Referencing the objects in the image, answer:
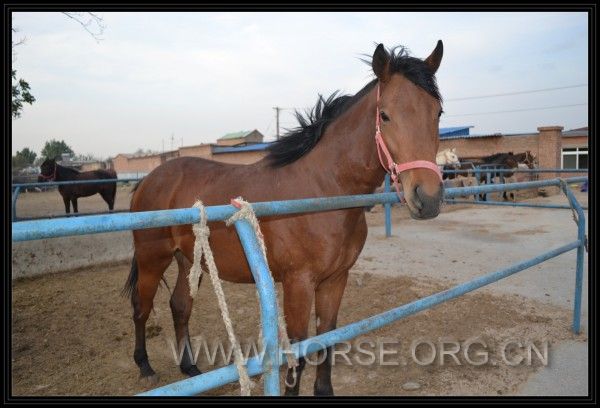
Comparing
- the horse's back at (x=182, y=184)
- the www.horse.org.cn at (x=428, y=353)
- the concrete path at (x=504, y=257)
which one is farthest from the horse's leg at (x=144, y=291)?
the concrete path at (x=504, y=257)

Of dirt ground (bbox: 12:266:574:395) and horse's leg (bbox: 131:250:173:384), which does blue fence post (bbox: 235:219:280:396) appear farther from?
horse's leg (bbox: 131:250:173:384)

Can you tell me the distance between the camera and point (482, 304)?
173 inches

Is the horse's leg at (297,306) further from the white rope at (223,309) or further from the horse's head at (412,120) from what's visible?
the white rope at (223,309)

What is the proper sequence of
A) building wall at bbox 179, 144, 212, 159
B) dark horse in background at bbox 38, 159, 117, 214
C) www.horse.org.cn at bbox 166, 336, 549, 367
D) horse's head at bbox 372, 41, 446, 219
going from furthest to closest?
building wall at bbox 179, 144, 212, 159 < dark horse in background at bbox 38, 159, 117, 214 < www.horse.org.cn at bbox 166, 336, 549, 367 < horse's head at bbox 372, 41, 446, 219

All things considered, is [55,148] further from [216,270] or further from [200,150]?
[216,270]

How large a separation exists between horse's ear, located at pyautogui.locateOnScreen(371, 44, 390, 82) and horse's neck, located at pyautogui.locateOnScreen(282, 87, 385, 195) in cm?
17

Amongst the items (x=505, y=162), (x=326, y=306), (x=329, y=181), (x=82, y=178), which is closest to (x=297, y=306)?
(x=326, y=306)

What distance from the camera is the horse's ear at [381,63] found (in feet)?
6.73

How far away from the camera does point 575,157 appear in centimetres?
2512

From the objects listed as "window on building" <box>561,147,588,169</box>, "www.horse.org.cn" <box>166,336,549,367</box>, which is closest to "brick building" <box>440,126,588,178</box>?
"window on building" <box>561,147,588,169</box>

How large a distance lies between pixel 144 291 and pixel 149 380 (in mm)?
743

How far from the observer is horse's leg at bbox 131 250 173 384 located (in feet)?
11.0

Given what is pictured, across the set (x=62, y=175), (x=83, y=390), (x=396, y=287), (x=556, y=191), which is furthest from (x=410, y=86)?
(x=556, y=191)
